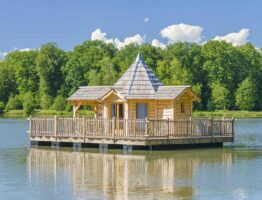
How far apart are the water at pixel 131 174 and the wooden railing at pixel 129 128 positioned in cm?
111

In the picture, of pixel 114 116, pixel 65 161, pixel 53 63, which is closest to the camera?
pixel 65 161

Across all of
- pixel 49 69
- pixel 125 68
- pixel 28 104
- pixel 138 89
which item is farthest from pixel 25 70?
pixel 138 89

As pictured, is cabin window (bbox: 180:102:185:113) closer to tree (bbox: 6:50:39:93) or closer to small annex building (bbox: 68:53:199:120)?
small annex building (bbox: 68:53:199:120)

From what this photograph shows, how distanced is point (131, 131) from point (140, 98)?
10.6ft

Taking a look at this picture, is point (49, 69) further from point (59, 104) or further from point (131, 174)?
point (131, 174)

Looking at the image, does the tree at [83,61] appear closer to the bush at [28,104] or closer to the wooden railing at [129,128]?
the bush at [28,104]

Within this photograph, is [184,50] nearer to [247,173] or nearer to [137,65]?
[137,65]

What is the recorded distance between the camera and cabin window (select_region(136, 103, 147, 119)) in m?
40.4

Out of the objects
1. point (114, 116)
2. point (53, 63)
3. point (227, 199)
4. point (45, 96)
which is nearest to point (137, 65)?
point (114, 116)

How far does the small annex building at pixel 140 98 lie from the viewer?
130ft

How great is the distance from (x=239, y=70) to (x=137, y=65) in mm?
79342

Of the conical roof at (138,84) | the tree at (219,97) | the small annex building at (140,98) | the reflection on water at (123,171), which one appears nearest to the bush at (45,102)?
the tree at (219,97)

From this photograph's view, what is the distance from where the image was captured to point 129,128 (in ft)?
122

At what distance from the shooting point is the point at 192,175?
2616 cm
